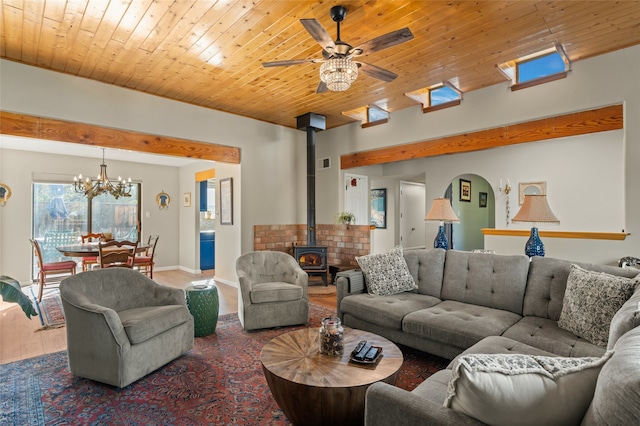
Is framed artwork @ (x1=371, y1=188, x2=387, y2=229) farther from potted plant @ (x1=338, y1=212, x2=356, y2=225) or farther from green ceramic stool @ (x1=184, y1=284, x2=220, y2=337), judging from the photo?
green ceramic stool @ (x1=184, y1=284, x2=220, y2=337)

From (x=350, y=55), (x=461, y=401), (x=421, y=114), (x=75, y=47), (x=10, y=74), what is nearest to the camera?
(x=461, y=401)

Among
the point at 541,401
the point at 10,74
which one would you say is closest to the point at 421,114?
the point at 541,401

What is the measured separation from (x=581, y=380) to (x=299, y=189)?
5.54m

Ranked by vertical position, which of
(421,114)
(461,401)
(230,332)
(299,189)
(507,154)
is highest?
(421,114)

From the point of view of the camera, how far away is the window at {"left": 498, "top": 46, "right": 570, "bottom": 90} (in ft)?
12.5

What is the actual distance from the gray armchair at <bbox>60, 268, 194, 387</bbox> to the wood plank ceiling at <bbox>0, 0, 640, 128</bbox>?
7.24 ft

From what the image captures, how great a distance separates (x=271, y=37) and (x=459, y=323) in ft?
9.81

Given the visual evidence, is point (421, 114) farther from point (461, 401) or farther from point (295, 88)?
point (461, 401)

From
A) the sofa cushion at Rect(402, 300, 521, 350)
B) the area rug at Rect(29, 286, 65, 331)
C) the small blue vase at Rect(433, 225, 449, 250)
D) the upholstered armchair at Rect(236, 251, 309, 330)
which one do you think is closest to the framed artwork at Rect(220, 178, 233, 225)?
the upholstered armchair at Rect(236, 251, 309, 330)

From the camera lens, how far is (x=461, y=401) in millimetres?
1062

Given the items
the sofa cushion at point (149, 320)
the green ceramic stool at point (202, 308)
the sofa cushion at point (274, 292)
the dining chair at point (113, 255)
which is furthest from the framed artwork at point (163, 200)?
the sofa cushion at point (149, 320)

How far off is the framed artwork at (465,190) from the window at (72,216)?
7.40 metres

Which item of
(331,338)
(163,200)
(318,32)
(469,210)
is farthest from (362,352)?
(163,200)

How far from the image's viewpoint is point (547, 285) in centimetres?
269
